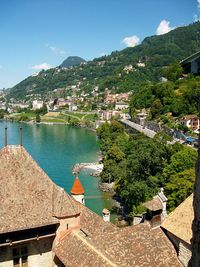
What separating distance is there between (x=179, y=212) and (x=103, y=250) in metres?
4.44

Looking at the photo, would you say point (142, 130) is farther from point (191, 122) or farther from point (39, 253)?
point (39, 253)

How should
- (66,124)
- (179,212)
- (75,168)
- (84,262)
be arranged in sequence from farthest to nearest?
1. (66,124)
2. (75,168)
3. (179,212)
4. (84,262)

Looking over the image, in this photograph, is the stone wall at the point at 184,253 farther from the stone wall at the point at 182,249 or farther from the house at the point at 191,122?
the house at the point at 191,122

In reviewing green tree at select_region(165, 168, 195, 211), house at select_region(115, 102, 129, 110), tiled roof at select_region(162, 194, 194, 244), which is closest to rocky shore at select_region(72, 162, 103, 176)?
green tree at select_region(165, 168, 195, 211)

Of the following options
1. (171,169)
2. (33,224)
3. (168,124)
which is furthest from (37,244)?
(168,124)

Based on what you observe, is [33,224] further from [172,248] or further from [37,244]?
[172,248]

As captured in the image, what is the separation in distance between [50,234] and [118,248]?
3028mm

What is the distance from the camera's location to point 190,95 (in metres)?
85.4

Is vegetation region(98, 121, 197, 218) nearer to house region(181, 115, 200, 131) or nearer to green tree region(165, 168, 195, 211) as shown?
green tree region(165, 168, 195, 211)

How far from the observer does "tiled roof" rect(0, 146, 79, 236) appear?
15.0m

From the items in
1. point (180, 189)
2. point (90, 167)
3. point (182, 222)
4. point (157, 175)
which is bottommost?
point (90, 167)

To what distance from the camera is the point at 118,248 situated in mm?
15070

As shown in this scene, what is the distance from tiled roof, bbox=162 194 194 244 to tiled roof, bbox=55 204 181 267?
1.83ft

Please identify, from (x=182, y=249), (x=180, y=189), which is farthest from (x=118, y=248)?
(x=180, y=189)
